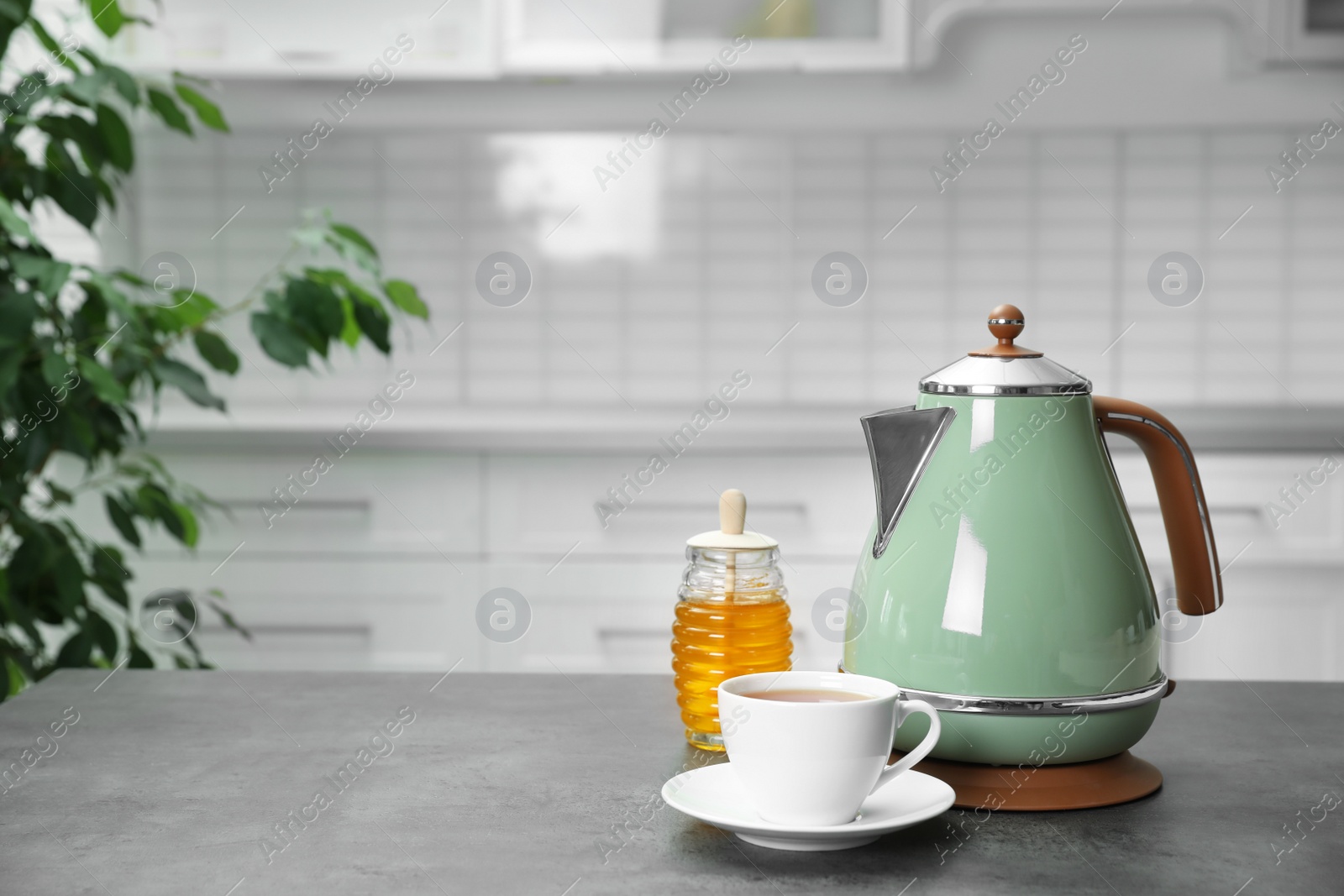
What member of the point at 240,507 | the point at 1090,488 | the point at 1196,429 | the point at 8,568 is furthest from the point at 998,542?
the point at 240,507

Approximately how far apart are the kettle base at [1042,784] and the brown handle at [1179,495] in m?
0.11

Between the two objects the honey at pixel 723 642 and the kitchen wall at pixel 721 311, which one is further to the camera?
the kitchen wall at pixel 721 311

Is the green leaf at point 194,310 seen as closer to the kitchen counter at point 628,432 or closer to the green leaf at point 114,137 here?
the green leaf at point 114,137

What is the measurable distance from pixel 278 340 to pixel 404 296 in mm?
182

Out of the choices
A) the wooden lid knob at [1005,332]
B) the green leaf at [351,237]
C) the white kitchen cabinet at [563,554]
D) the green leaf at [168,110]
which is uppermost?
the green leaf at [168,110]

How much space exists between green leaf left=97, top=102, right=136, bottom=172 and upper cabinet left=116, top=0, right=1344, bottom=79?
3.05 feet

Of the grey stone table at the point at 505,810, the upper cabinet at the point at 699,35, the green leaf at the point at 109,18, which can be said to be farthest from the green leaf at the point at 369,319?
the upper cabinet at the point at 699,35

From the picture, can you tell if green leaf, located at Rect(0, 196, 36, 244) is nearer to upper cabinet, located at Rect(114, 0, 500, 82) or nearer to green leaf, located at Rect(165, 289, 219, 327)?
green leaf, located at Rect(165, 289, 219, 327)

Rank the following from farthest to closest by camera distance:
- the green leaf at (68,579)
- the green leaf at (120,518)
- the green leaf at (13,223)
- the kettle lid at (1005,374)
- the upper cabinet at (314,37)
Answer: the upper cabinet at (314,37) < the green leaf at (120,518) < the green leaf at (68,579) < the green leaf at (13,223) < the kettle lid at (1005,374)

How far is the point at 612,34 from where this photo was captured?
2.35 meters

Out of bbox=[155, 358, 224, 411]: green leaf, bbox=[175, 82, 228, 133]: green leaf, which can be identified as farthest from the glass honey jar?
bbox=[175, 82, 228, 133]: green leaf

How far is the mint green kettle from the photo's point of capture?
66cm

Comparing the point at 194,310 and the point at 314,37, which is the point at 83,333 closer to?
the point at 194,310

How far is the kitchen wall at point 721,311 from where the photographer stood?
227 cm
